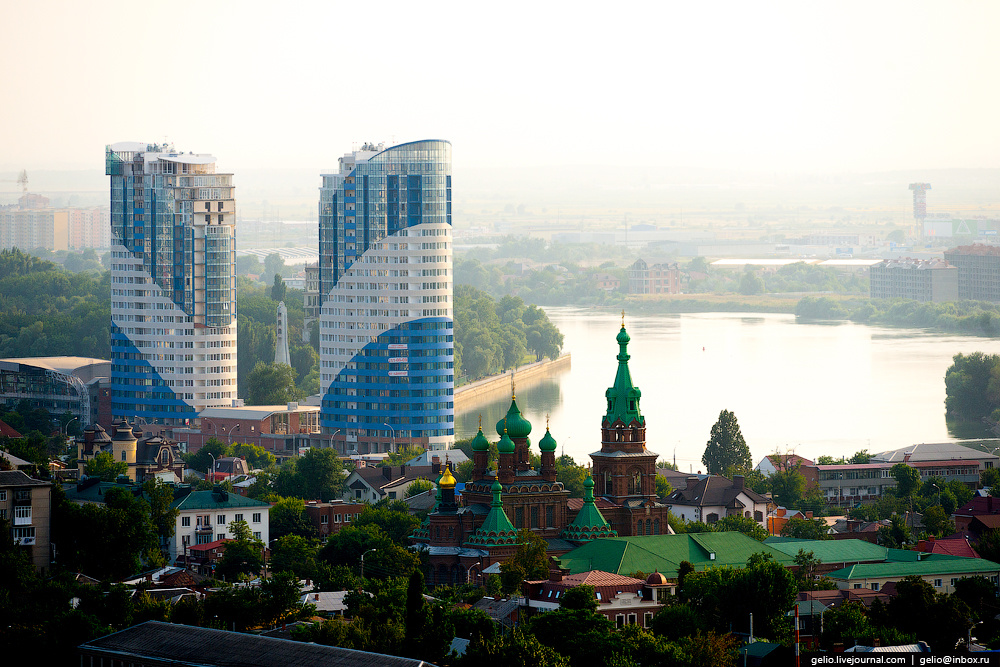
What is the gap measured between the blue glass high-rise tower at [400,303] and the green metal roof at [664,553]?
68.3ft

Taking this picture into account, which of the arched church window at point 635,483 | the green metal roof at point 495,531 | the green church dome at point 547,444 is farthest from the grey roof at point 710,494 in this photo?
the green metal roof at point 495,531

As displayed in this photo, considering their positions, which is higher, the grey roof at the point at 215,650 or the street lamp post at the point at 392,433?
the street lamp post at the point at 392,433

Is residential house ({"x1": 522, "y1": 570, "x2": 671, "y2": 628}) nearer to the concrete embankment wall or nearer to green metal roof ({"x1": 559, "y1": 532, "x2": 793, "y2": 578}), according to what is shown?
green metal roof ({"x1": 559, "y1": 532, "x2": 793, "y2": 578})

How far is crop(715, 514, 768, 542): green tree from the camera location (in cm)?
3344

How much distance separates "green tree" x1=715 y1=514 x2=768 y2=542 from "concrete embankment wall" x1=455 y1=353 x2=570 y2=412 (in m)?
27.0

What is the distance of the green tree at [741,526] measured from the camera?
110 feet

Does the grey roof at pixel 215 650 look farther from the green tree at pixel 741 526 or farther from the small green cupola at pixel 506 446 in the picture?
the green tree at pixel 741 526

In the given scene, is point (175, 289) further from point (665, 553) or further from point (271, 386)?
point (665, 553)

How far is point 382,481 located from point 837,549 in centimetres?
1159

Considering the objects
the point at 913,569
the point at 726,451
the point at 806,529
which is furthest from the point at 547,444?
the point at 726,451

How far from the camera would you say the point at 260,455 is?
47.7 m

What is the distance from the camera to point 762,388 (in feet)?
214

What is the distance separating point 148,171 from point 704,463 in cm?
1821

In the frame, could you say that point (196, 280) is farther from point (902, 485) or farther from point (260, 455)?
point (902, 485)
